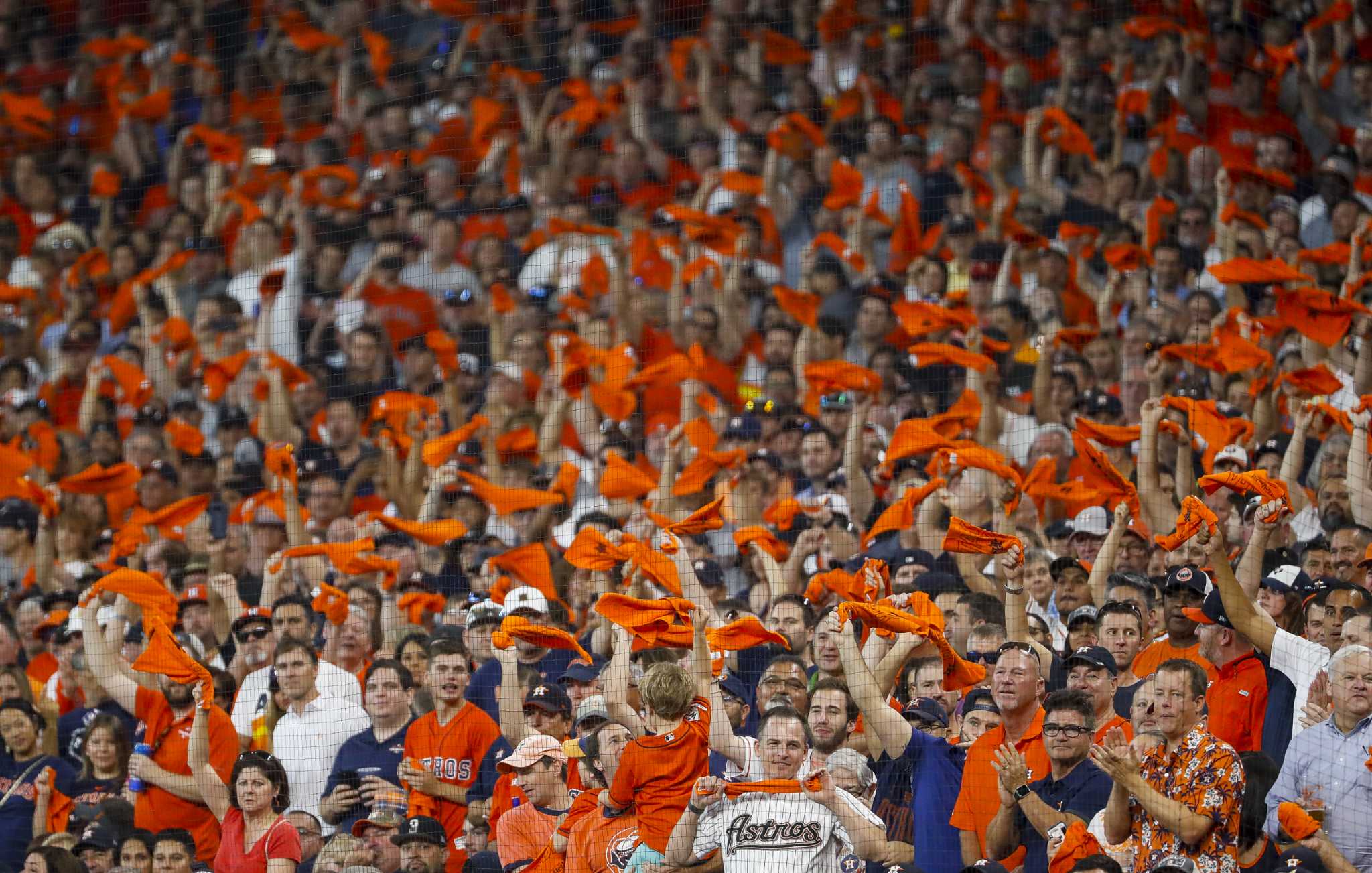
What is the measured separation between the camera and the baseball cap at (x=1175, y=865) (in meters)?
4.75

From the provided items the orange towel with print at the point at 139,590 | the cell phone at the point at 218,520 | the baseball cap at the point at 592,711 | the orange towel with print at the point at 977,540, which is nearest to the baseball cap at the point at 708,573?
the baseball cap at the point at 592,711

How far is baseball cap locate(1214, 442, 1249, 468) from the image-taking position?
6652mm

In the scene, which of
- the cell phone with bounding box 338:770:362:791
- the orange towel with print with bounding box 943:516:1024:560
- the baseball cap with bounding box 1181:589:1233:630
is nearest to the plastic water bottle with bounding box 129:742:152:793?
the cell phone with bounding box 338:770:362:791

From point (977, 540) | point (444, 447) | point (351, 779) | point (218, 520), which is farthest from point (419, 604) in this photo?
point (977, 540)

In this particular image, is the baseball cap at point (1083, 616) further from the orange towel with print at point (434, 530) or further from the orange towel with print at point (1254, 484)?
the orange towel with print at point (434, 530)

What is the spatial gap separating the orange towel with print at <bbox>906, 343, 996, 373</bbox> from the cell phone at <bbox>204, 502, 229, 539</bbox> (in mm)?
3403

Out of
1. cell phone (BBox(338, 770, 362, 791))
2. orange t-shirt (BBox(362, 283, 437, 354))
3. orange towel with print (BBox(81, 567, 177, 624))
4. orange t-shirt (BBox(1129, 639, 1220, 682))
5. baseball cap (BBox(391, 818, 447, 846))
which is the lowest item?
orange t-shirt (BBox(362, 283, 437, 354))

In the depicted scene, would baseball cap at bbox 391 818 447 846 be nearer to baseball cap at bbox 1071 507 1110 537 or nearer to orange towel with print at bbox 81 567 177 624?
orange towel with print at bbox 81 567 177 624

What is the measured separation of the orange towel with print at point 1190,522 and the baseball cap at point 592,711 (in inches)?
75.2

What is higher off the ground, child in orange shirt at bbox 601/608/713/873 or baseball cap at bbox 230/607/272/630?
child in orange shirt at bbox 601/608/713/873

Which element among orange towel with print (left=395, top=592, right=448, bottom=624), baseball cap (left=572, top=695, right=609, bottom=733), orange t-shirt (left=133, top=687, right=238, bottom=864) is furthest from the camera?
orange towel with print (left=395, top=592, right=448, bottom=624)

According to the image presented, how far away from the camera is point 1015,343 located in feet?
27.6

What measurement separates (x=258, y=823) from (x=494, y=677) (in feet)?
3.24

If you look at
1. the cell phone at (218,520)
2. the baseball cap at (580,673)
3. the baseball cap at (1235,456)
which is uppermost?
the baseball cap at (1235,456)
